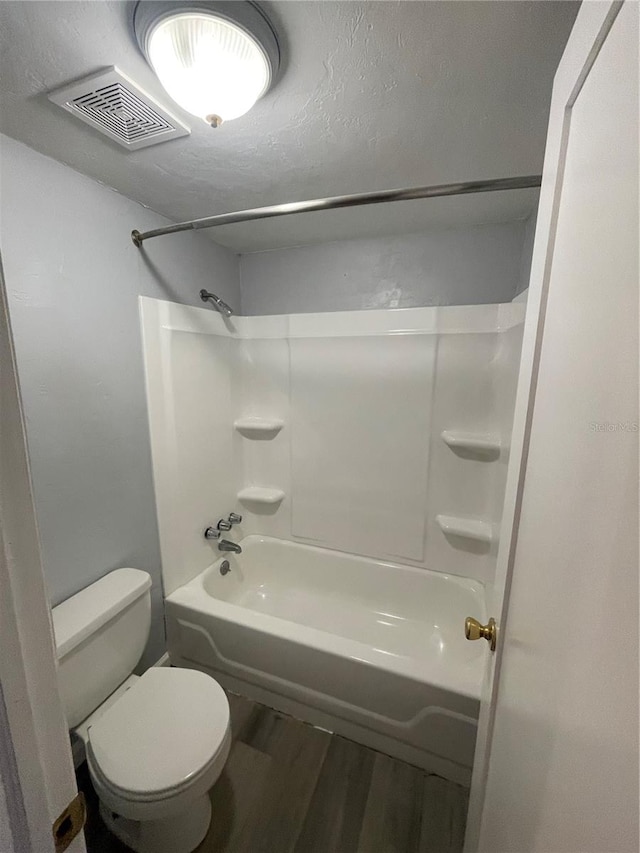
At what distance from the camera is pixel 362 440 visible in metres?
1.99

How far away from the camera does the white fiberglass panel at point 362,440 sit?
1862 mm

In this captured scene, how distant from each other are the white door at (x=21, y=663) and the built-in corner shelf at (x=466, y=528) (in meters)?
1.71

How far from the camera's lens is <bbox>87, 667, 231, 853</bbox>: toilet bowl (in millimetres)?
954

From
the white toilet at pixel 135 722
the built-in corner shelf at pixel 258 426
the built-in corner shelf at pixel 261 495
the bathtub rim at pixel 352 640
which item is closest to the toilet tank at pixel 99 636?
the white toilet at pixel 135 722

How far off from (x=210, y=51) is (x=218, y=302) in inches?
47.4

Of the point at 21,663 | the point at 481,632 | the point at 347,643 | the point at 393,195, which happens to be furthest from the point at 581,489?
the point at 347,643

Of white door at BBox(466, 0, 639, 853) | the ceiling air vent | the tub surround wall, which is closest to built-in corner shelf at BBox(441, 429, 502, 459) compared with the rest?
the tub surround wall

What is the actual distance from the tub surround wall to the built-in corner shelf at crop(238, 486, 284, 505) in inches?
0.4

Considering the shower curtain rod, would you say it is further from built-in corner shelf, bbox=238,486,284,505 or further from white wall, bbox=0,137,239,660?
built-in corner shelf, bbox=238,486,284,505

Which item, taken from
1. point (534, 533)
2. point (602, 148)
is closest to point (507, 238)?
point (602, 148)

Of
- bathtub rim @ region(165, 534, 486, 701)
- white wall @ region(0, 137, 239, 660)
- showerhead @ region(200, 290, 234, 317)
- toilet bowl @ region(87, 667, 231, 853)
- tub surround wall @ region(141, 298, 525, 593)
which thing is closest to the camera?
toilet bowl @ region(87, 667, 231, 853)

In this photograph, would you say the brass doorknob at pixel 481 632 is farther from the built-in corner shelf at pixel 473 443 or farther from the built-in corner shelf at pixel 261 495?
the built-in corner shelf at pixel 261 495

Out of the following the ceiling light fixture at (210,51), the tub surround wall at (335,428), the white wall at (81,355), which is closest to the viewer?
the ceiling light fixture at (210,51)

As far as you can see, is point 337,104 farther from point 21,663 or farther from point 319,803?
point 319,803
